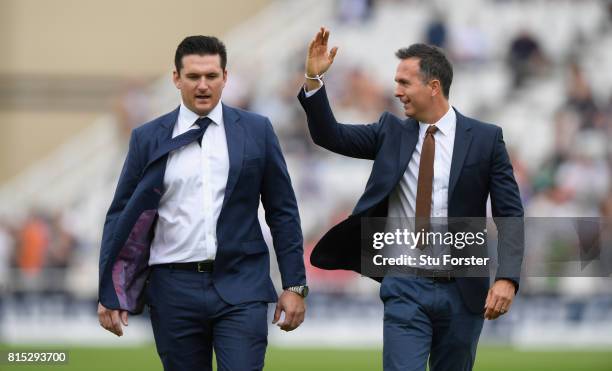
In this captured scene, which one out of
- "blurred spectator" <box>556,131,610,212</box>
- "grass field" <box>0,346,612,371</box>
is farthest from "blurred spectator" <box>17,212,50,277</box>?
"blurred spectator" <box>556,131,610,212</box>

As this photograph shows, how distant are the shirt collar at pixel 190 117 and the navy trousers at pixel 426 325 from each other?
1.25m

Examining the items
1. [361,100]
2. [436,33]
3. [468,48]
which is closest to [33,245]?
[361,100]

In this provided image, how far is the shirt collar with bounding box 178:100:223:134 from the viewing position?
7.87 metres

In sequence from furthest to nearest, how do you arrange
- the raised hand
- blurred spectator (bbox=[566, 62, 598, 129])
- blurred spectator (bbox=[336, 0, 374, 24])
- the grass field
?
blurred spectator (bbox=[336, 0, 374, 24])
blurred spectator (bbox=[566, 62, 598, 129])
the grass field
the raised hand

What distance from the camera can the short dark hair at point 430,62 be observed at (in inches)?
319

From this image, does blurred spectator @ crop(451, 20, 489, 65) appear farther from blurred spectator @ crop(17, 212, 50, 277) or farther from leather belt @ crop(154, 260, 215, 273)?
leather belt @ crop(154, 260, 215, 273)

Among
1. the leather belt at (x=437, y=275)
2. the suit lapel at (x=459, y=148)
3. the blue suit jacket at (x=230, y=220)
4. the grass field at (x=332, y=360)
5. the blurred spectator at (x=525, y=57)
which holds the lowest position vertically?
the grass field at (x=332, y=360)

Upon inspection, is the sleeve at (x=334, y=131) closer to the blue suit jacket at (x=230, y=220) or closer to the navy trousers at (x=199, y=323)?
the blue suit jacket at (x=230, y=220)

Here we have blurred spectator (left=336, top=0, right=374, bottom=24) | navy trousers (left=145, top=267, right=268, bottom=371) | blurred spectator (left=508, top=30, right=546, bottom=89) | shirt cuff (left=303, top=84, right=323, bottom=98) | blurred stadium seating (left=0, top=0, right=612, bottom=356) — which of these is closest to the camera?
navy trousers (left=145, top=267, right=268, bottom=371)

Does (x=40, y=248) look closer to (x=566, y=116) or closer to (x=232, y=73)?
(x=232, y=73)

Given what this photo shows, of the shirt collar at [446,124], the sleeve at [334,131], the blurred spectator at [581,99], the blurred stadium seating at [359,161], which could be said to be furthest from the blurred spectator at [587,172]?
the sleeve at [334,131]

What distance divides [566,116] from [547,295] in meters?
3.91

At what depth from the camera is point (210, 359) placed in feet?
25.7

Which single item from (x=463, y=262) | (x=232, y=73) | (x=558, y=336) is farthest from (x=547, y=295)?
(x=463, y=262)
